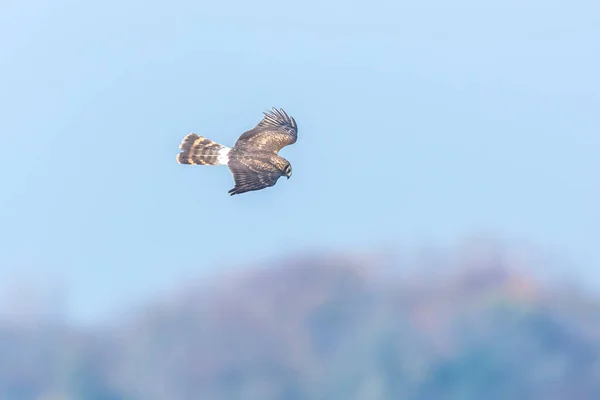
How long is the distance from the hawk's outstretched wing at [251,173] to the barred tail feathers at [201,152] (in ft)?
6.34

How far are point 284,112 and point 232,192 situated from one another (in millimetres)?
16839

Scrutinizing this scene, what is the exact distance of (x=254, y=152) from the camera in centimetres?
8462

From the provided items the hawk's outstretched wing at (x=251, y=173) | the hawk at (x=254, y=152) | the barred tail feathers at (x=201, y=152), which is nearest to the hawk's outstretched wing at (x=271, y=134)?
the hawk at (x=254, y=152)

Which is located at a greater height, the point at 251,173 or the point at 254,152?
the point at 254,152

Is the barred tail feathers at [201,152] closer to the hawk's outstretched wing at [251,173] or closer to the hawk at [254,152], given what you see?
the hawk at [254,152]

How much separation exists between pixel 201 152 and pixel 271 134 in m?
6.51

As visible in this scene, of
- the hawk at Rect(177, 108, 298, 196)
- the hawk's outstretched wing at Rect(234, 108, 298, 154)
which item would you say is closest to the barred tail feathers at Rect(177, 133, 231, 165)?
the hawk at Rect(177, 108, 298, 196)

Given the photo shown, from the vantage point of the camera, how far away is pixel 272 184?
79.4 m

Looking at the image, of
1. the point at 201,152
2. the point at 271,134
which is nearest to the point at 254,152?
the point at 271,134

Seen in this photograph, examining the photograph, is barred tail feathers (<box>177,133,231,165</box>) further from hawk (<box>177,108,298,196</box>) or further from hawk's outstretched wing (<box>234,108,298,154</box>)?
hawk's outstretched wing (<box>234,108,298,154</box>)

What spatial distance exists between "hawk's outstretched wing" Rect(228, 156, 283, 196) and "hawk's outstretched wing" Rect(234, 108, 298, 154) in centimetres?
277

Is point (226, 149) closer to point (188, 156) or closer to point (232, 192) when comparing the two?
point (188, 156)

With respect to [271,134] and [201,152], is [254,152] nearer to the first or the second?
[271,134]

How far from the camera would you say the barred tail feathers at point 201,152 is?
85.4 m
